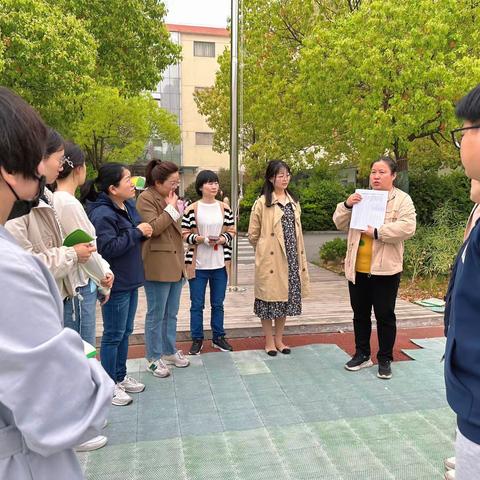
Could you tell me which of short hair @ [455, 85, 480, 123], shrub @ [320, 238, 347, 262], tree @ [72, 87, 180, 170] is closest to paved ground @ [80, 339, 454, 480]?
short hair @ [455, 85, 480, 123]

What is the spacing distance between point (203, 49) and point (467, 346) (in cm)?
3794

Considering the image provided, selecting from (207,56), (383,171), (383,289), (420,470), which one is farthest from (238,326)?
(207,56)

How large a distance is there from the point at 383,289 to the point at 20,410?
3464 millimetres

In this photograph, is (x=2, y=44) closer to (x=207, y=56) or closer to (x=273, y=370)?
(x=273, y=370)

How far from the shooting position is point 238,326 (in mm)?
5164

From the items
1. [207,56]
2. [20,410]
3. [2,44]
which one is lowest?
[20,410]

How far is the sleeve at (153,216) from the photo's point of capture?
3777 mm

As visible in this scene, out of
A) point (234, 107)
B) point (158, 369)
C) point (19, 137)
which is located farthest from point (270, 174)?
point (19, 137)

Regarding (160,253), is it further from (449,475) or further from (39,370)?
(39,370)

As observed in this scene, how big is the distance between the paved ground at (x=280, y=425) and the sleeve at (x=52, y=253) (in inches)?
48.0

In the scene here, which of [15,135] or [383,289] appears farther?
[383,289]

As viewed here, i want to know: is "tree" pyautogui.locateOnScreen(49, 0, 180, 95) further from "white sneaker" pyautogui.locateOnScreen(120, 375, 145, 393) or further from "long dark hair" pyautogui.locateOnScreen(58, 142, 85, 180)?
"white sneaker" pyautogui.locateOnScreen(120, 375, 145, 393)

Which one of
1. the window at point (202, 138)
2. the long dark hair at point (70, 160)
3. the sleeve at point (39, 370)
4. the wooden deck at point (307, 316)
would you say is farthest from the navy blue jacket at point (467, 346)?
the window at point (202, 138)

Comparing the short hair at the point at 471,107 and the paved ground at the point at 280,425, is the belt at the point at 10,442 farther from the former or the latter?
the paved ground at the point at 280,425
